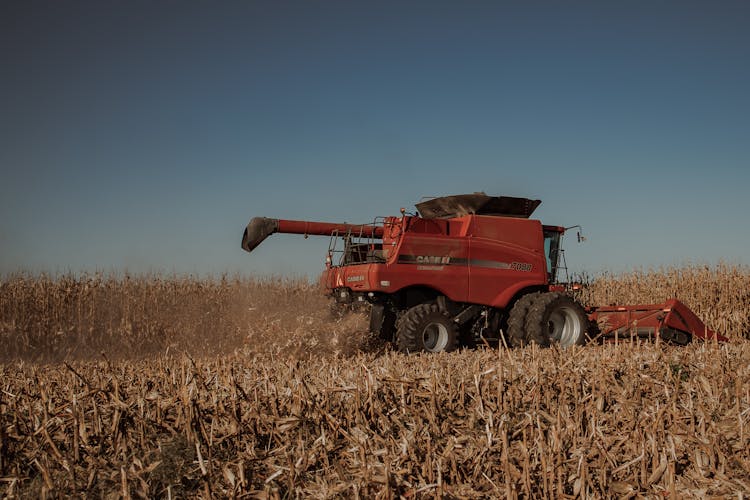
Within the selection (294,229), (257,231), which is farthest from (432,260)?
(257,231)

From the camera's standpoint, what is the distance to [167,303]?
1333 centimetres

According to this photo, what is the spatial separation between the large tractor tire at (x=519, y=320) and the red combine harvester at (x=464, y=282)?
0.6 inches

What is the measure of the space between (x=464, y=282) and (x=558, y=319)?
1.75m

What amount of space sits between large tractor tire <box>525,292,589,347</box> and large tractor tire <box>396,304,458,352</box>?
1.27 metres

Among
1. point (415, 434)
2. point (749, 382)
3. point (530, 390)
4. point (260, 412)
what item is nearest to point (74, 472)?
point (260, 412)

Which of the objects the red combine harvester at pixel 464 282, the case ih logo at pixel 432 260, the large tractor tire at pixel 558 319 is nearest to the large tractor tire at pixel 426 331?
the red combine harvester at pixel 464 282

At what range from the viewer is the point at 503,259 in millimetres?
10086

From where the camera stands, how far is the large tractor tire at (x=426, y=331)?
8.92 metres

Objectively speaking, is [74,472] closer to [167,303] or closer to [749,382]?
[749,382]

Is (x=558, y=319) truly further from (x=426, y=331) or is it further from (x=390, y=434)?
(x=390, y=434)

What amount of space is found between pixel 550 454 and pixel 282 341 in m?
6.07

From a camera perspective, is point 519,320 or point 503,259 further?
point 503,259

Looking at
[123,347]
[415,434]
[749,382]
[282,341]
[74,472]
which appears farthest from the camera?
[123,347]

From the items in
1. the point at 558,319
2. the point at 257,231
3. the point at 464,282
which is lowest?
the point at 558,319
